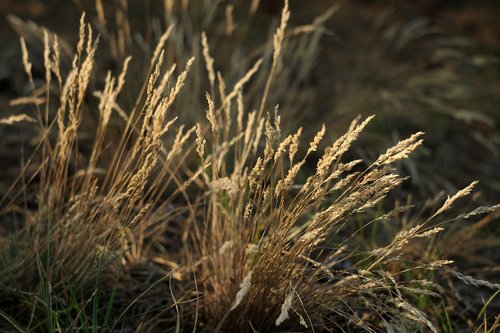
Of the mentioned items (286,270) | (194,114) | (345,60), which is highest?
(286,270)

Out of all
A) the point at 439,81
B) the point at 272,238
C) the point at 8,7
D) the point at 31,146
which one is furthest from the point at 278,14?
the point at 272,238

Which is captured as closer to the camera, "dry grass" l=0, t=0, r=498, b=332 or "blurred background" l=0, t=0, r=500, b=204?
"dry grass" l=0, t=0, r=498, b=332

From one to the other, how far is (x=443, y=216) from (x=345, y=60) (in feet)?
5.29

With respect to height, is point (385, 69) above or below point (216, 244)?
below

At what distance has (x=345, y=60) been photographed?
4348mm

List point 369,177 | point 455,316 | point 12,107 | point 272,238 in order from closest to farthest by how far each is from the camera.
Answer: point 369,177, point 272,238, point 455,316, point 12,107

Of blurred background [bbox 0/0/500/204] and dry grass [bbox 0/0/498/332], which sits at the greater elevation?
dry grass [bbox 0/0/498/332]

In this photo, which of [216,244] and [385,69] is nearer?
[216,244]

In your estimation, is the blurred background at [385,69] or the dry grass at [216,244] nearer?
the dry grass at [216,244]

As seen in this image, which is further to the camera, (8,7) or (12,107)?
(8,7)

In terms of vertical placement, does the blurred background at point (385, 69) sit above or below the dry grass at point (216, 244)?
below

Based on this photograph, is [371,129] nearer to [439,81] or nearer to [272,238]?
[439,81]

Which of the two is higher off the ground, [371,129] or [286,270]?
[286,270]

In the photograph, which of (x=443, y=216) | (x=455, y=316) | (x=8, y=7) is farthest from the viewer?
(x=8, y=7)
